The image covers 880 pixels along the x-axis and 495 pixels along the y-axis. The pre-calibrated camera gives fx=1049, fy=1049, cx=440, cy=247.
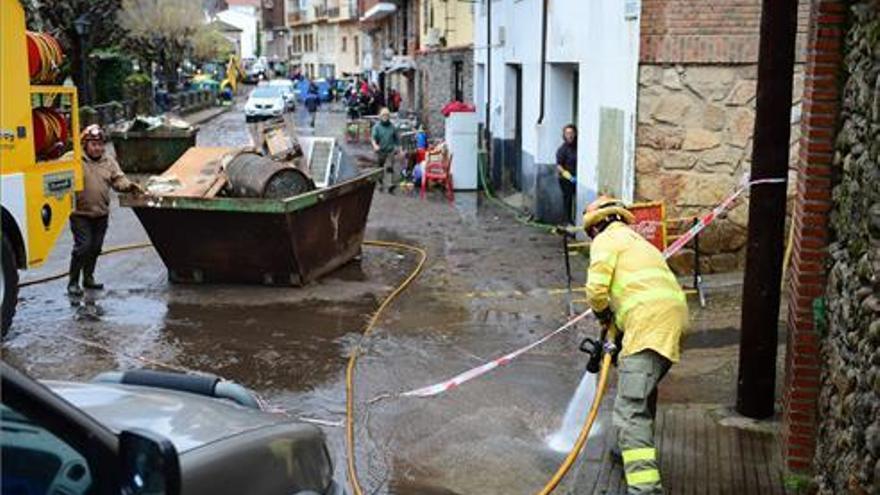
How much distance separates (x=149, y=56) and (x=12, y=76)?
46.1 meters

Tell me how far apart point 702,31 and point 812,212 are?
5871 mm

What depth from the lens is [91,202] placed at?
10.7 m

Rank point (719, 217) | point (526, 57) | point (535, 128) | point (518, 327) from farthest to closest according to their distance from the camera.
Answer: point (526, 57)
point (535, 128)
point (719, 217)
point (518, 327)

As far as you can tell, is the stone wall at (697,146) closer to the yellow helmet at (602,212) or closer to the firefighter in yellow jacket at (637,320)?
the yellow helmet at (602,212)

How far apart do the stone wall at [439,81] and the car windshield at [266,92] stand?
Answer: 14300 millimetres

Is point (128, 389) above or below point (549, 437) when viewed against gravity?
above

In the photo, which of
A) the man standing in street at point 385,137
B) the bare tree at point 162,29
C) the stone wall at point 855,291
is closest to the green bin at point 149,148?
the man standing in street at point 385,137

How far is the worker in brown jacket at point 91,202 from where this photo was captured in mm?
10719

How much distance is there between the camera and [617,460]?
6160 mm

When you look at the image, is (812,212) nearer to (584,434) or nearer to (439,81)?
(584,434)

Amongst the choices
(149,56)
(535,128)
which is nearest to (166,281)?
(535,128)

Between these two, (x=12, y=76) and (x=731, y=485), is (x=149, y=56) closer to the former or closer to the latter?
(x=12, y=76)

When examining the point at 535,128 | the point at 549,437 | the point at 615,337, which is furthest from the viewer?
the point at 535,128

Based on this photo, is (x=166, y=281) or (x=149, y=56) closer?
(x=166, y=281)
